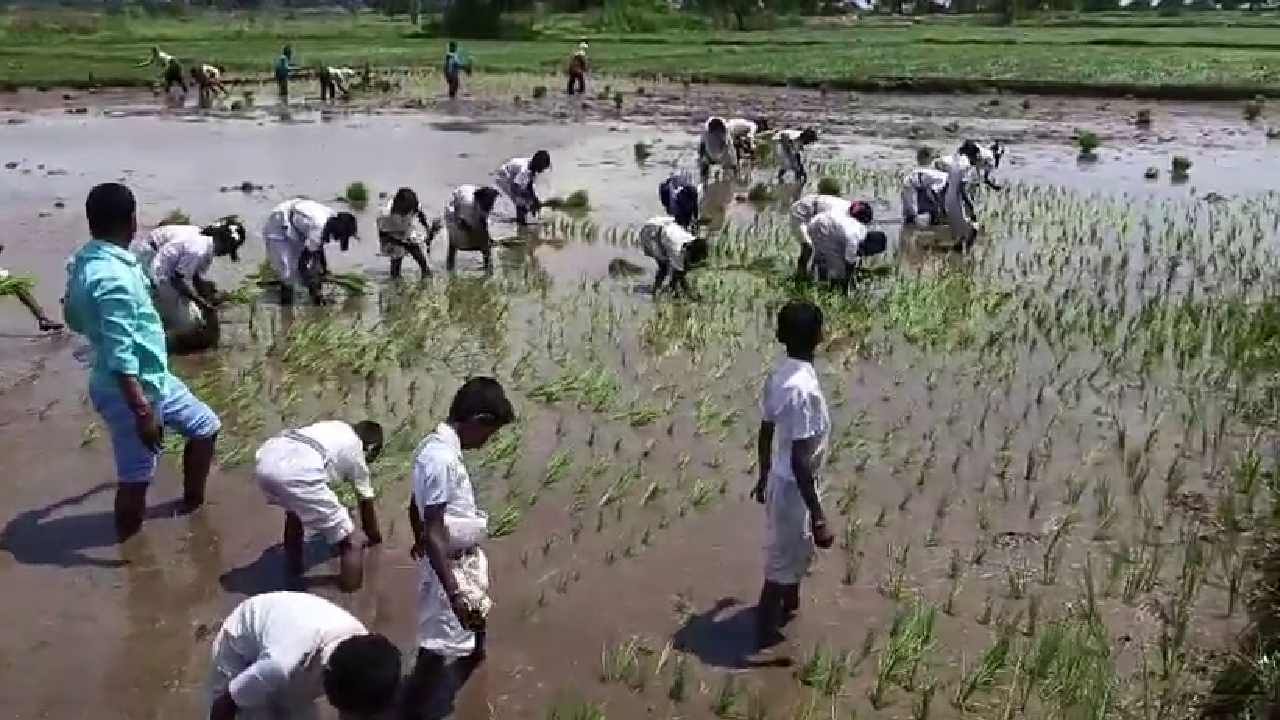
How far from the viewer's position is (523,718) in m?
4.45

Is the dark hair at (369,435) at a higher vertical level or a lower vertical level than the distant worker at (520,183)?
lower

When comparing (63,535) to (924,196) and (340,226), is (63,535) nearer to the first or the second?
(340,226)

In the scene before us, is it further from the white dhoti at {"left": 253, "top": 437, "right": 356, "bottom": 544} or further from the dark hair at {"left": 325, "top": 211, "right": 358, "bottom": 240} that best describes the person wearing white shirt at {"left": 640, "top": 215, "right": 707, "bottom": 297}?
the white dhoti at {"left": 253, "top": 437, "right": 356, "bottom": 544}

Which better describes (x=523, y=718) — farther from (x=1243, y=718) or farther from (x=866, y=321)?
(x=866, y=321)

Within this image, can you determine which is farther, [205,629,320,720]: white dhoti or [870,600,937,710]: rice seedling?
[870,600,937,710]: rice seedling

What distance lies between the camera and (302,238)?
9.88 m

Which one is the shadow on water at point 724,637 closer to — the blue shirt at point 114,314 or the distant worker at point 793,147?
the blue shirt at point 114,314

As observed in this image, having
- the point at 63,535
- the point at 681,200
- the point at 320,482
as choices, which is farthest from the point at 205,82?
the point at 320,482

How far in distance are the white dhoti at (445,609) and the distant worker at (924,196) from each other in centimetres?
1012

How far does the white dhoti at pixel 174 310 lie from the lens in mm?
8617

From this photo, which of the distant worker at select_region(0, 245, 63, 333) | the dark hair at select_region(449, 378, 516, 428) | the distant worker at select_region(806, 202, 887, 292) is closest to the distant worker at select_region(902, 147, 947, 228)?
the distant worker at select_region(806, 202, 887, 292)

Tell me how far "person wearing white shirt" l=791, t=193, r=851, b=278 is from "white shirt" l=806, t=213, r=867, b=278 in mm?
97

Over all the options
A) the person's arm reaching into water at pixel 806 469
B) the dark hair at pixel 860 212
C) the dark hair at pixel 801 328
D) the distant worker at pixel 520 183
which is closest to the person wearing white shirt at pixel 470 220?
the distant worker at pixel 520 183

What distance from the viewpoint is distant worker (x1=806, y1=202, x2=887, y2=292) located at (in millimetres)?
10445
